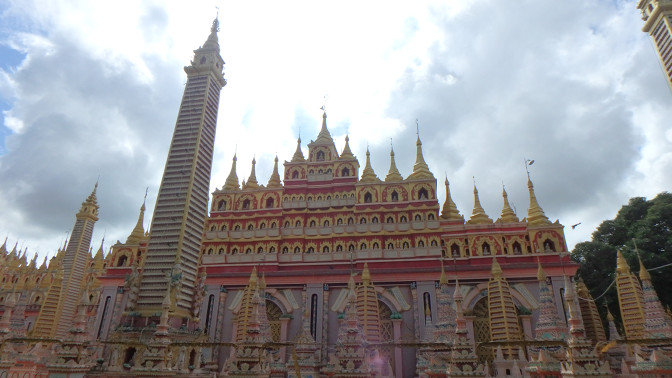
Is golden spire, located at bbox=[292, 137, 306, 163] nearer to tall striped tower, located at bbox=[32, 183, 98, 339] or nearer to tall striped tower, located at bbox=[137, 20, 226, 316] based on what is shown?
tall striped tower, located at bbox=[137, 20, 226, 316]

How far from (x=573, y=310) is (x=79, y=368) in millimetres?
17522

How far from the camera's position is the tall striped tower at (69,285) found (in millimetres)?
35250

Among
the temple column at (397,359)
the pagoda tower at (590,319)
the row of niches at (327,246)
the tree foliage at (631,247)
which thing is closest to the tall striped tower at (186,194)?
the row of niches at (327,246)

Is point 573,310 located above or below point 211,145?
below

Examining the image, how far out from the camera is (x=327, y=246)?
1405 inches

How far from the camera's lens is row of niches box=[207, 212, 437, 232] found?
3528 centimetres

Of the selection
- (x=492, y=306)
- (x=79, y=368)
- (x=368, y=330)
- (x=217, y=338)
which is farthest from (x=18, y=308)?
(x=492, y=306)

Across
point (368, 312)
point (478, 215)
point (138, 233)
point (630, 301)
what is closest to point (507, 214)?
point (478, 215)

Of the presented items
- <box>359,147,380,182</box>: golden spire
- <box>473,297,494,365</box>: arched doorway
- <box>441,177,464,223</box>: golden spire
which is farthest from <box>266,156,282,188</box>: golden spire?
<box>473,297,494,365</box>: arched doorway

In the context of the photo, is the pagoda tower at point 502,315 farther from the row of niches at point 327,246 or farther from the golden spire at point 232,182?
the golden spire at point 232,182

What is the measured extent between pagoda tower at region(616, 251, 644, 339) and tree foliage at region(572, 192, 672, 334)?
13.3 m

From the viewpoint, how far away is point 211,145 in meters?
27.0

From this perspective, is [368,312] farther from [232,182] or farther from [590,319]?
[232,182]

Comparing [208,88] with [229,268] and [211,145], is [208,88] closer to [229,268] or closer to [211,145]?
[211,145]
